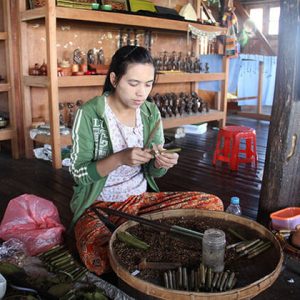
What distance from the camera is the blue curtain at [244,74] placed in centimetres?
607

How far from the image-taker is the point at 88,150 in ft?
6.11

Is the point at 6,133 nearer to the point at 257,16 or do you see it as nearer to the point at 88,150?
the point at 88,150

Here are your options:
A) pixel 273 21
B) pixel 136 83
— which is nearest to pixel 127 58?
pixel 136 83

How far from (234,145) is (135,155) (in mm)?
2381

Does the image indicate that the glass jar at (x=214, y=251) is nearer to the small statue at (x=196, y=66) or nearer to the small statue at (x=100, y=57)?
the small statue at (x=100, y=57)

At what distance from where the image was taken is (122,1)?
15.1 ft

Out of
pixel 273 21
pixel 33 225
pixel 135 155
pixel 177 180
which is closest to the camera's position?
pixel 135 155

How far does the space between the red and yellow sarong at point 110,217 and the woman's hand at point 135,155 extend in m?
0.35

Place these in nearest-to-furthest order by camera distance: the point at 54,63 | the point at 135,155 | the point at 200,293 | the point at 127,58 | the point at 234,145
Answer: the point at 200,293 < the point at 135,155 < the point at 127,58 < the point at 54,63 < the point at 234,145

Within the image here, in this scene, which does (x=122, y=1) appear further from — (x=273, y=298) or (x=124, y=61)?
(x=273, y=298)

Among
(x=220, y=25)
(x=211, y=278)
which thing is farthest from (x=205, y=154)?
(x=211, y=278)

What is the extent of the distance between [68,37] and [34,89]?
0.74 m

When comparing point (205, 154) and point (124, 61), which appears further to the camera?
point (205, 154)

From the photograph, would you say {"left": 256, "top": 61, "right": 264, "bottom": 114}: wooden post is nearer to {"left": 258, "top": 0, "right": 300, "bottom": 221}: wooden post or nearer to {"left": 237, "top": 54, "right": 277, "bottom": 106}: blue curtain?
{"left": 237, "top": 54, "right": 277, "bottom": 106}: blue curtain
